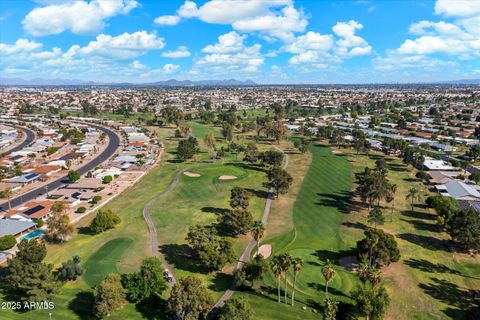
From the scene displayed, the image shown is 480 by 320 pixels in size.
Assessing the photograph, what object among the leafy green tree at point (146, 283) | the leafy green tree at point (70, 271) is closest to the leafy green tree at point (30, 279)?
the leafy green tree at point (70, 271)

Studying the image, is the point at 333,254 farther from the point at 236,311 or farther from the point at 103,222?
the point at 103,222

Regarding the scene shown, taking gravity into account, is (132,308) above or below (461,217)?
below

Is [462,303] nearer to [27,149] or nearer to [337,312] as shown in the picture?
[337,312]

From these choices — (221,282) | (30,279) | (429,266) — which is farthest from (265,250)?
(30,279)

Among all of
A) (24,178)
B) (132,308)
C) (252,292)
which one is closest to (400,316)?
(252,292)

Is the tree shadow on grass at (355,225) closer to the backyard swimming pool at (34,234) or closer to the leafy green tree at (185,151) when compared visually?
the backyard swimming pool at (34,234)

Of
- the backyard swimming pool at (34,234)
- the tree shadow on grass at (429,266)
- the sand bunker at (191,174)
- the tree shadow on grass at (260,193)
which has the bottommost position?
the tree shadow on grass at (429,266)
